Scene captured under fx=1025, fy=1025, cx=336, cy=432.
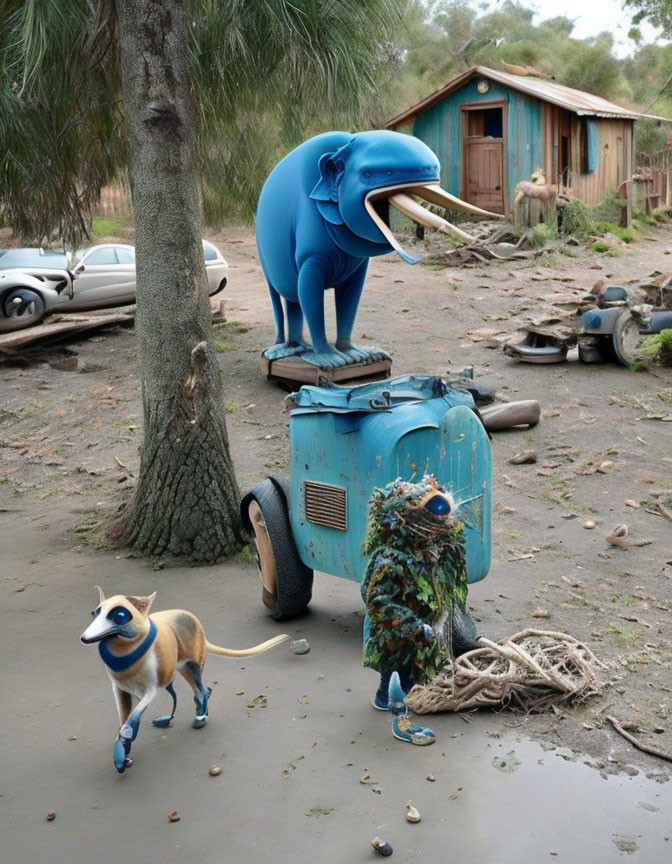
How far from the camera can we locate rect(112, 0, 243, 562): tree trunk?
7.41 meters

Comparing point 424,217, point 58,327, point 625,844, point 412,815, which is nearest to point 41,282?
point 58,327

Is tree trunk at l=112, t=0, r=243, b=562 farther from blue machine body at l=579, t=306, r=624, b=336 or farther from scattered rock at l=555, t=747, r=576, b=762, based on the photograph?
blue machine body at l=579, t=306, r=624, b=336

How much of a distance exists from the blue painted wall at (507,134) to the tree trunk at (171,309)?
1435 centimetres

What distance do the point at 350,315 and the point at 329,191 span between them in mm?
2017

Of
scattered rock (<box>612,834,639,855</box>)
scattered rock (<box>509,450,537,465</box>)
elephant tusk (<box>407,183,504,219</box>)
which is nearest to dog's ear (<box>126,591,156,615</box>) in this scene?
scattered rock (<box>612,834,639,855</box>)

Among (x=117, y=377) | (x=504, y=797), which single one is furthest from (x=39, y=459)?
(x=504, y=797)

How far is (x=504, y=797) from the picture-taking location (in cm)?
422

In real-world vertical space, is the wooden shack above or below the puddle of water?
above

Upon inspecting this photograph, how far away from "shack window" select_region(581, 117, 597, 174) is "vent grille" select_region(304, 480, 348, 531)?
1794cm

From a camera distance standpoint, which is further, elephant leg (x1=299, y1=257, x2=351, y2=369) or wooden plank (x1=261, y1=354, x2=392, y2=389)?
wooden plank (x1=261, y1=354, x2=392, y2=389)

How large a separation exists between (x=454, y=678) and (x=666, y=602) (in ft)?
6.64

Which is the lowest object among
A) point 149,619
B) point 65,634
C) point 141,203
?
point 65,634

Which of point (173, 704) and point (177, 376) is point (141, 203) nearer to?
point (177, 376)

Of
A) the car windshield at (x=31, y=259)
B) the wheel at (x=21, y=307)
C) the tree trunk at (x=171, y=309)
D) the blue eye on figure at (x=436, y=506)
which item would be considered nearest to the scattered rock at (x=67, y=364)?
the wheel at (x=21, y=307)
